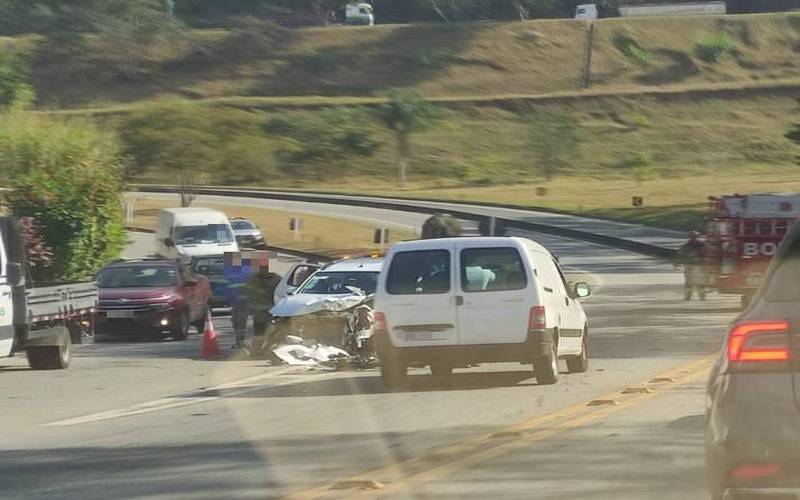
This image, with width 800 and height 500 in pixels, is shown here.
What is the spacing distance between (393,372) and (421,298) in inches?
33.9

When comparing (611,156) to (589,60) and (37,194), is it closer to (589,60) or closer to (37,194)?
(589,60)

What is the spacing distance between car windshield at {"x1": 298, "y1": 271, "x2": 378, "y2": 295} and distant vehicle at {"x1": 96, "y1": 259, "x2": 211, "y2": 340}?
4.64 m

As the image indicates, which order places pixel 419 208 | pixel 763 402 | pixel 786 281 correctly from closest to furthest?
pixel 763 402 < pixel 786 281 < pixel 419 208

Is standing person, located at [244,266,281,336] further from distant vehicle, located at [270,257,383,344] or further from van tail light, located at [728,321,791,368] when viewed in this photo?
van tail light, located at [728,321,791,368]

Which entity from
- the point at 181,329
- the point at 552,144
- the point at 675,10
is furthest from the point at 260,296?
the point at 675,10

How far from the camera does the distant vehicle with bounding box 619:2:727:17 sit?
157000mm

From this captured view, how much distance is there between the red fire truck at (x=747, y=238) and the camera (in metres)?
29.0

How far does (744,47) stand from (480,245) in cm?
12995

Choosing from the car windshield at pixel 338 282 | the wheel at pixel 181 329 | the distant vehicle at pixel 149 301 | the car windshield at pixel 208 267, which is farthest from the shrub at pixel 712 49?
the car windshield at pixel 338 282

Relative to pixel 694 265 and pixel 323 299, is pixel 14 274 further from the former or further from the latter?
pixel 694 265

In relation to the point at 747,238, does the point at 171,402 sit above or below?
below

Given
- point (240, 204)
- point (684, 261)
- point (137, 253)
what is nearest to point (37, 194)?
point (684, 261)

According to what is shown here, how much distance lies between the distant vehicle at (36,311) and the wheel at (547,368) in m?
6.51

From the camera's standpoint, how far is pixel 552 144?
10706 centimetres
